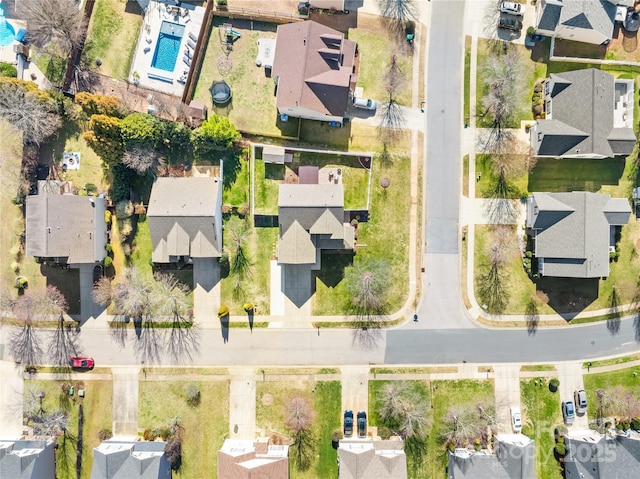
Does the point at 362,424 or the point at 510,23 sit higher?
the point at 510,23

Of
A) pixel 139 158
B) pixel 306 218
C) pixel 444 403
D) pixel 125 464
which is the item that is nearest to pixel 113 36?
pixel 139 158

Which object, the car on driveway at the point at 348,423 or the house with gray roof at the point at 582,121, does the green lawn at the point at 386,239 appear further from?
the house with gray roof at the point at 582,121

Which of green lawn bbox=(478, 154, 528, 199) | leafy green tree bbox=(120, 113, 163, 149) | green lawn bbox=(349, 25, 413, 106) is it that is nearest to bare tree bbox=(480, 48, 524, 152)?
green lawn bbox=(478, 154, 528, 199)

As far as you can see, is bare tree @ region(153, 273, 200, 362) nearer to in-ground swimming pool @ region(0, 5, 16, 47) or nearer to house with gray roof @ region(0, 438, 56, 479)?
house with gray roof @ region(0, 438, 56, 479)

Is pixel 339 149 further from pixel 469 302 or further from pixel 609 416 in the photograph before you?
pixel 609 416

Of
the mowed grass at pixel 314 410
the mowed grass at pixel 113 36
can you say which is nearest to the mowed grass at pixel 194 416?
the mowed grass at pixel 314 410

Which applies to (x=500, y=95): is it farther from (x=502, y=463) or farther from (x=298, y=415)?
(x=298, y=415)
